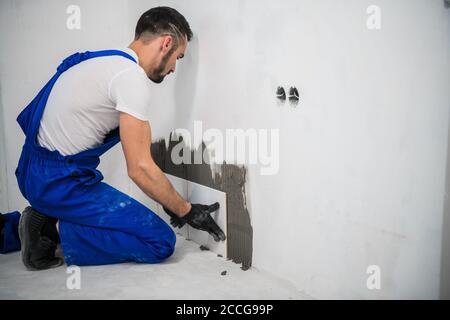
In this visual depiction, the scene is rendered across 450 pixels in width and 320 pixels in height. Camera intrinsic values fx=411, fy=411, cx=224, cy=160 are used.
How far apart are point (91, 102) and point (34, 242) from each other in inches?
24.1

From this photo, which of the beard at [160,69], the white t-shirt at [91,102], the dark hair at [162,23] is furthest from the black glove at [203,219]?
the dark hair at [162,23]

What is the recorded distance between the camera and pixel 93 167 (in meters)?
1.75

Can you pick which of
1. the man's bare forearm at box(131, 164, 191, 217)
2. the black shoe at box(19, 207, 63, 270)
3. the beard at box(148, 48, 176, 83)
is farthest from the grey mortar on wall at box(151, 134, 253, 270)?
the black shoe at box(19, 207, 63, 270)

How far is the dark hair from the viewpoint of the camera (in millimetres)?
1668

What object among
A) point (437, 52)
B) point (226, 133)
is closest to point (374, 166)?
point (437, 52)

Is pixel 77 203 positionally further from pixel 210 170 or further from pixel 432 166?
pixel 432 166

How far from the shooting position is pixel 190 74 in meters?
1.89

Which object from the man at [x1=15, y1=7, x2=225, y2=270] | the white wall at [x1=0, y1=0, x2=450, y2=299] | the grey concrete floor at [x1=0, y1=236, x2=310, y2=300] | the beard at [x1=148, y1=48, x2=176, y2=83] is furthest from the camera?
the beard at [x1=148, y1=48, x2=176, y2=83]

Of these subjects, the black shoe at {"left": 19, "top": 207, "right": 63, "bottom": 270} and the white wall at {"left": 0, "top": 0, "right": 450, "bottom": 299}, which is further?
the black shoe at {"left": 19, "top": 207, "right": 63, "bottom": 270}

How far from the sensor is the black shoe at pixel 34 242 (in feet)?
5.41

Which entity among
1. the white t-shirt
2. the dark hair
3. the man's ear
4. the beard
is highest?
the dark hair

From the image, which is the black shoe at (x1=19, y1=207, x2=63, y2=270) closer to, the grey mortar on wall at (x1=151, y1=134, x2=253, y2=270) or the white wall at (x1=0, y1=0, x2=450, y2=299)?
the grey mortar on wall at (x1=151, y1=134, x2=253, y2=270)

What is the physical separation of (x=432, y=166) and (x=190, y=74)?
1.15 m
